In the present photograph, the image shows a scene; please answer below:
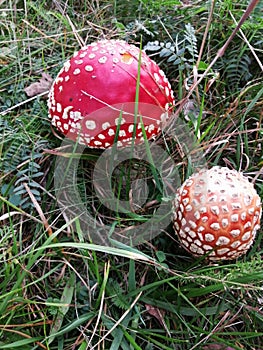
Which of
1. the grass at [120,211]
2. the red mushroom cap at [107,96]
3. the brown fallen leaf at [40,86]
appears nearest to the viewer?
the grass at [120,211]

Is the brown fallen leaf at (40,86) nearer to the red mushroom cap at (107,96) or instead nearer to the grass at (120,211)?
the grass at (120,211)

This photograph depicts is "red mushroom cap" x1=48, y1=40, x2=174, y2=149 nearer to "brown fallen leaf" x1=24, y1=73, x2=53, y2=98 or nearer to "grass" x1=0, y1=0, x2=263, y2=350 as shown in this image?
"grass" x1=0, y1=0, x2=263, y2=350

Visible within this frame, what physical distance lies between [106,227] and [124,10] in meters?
1.65

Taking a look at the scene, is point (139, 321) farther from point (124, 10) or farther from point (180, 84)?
point (124, 10)

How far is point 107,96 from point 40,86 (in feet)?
2.56

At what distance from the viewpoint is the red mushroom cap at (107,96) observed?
2.20 meters

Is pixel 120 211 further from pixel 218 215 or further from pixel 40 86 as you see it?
pixel 40 86

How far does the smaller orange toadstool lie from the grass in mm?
103

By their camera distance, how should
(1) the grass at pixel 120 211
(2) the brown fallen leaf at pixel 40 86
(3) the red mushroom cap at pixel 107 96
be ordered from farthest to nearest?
(2) the brown fallen leaf at pixel 40 86 → (3) the red mushroom cap at pixel 107 96 → (1) the grass at pixel 120 211

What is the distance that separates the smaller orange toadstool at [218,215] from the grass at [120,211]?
0.10 meters

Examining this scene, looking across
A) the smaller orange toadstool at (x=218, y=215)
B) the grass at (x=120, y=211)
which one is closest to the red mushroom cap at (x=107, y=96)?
the grass at (x=120, y=211)

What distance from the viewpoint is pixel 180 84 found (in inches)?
101

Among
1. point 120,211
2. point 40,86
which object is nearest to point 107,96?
point 120,211

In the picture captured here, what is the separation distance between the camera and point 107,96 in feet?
7.22
